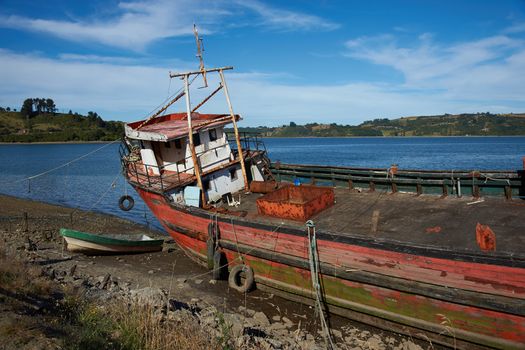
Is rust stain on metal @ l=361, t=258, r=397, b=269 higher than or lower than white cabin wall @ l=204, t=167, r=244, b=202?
lower

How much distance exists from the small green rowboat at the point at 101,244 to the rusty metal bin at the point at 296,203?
6.46m

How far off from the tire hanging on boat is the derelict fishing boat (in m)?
0.04

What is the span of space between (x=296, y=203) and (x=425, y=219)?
11.7 ft

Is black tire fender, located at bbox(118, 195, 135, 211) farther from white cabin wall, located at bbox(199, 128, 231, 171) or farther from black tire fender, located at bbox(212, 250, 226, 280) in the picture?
black tire fender, located at bbox(212, 250, 226, 280)

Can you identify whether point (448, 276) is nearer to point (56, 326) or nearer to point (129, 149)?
point (56, 326)

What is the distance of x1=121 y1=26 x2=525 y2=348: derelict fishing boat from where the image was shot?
6.94 m

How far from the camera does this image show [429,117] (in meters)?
194

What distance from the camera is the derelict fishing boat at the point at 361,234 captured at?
22.8ft

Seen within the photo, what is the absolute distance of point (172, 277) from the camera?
12.0 m

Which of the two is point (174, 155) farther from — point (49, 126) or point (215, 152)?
point (49, 126)

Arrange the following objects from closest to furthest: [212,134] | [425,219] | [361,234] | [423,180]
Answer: [361,234] → [425,219] → [423,180] → [212,134]

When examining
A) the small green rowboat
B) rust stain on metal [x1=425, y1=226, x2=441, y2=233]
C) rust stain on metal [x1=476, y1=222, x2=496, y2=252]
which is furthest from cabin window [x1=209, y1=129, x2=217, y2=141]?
rust stain on metal [x1=476, y1=222, x2=496, y2=252]

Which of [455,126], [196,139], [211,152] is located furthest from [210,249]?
[455,126]

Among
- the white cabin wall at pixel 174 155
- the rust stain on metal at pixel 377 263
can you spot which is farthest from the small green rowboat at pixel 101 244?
the rust stain on metal at pixel 377 263
